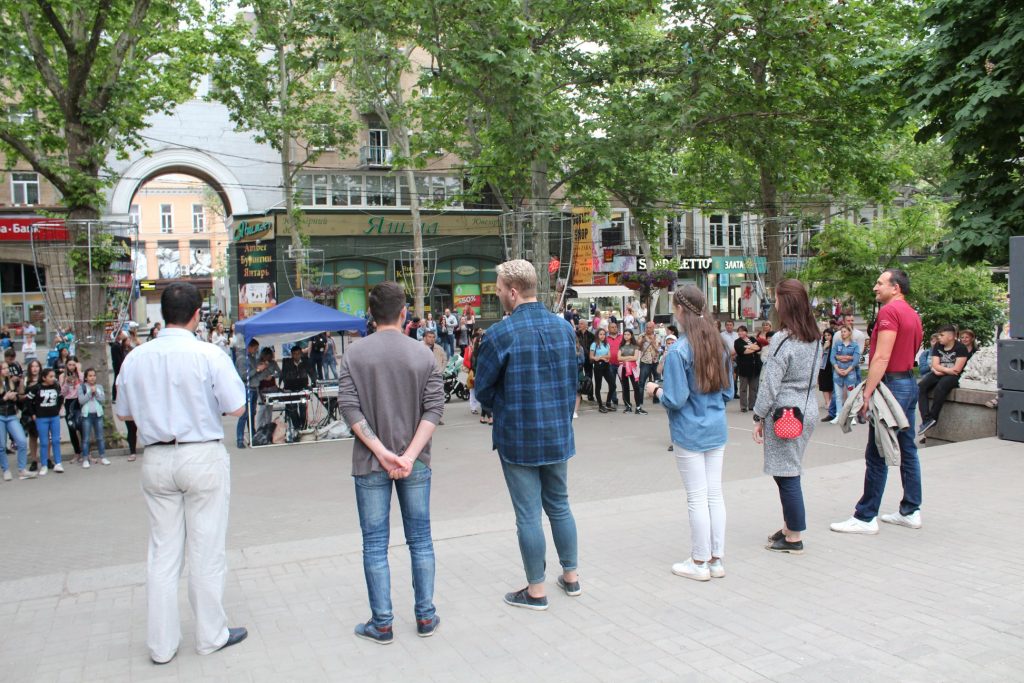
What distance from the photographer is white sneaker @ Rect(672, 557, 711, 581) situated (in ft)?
16.7

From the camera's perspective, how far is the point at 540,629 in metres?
4.38

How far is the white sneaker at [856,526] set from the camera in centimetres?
599

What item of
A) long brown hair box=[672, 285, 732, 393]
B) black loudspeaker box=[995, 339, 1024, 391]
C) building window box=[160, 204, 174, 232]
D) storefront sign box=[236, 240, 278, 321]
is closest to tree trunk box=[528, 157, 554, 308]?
black loudspeaker box=[995, 339, 1024, 391]

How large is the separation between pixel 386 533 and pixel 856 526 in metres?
3.57

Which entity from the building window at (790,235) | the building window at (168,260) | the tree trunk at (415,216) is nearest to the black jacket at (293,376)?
the tree trunk at (415,216)

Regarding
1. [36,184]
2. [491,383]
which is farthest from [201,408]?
[36,184]

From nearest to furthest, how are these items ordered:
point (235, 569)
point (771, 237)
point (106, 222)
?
point (235, 569) → point (106, 222) → point (771, 237)

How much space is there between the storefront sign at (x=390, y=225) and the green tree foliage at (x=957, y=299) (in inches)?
956

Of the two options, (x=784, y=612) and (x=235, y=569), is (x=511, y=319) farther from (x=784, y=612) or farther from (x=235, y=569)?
(x=235, y=569)

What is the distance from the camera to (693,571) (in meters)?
5.13

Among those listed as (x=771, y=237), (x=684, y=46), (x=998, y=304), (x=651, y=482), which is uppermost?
(x=684, y=46)

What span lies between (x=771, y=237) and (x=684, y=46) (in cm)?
855

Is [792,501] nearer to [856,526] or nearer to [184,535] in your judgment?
[856,526]

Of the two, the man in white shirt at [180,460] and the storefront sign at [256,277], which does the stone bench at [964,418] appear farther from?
the storefront sign at [256,277]
